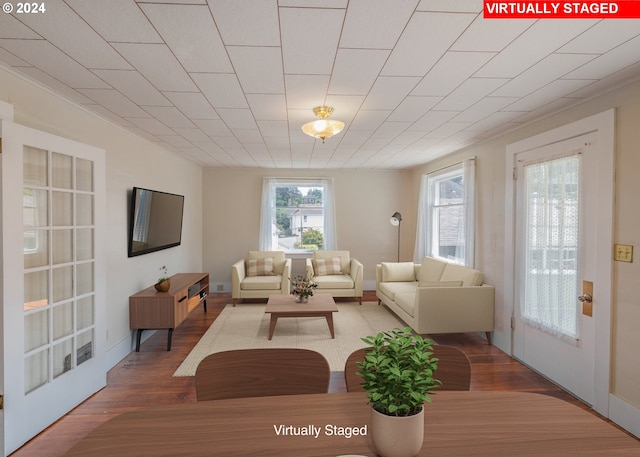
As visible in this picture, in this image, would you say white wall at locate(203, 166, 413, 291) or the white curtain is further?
white wall at locate(203, 166, 413, 291)

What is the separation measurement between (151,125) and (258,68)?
1.85 meters

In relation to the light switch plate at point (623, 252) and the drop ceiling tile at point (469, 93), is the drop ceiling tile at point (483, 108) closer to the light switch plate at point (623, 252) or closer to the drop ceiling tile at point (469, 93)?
the drop ceiling tile at point (469, 93)

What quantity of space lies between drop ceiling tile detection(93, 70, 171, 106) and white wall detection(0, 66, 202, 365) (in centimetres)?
58

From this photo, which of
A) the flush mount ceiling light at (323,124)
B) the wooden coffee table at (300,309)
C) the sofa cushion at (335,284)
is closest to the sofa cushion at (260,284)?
the sofa cushion at (335,284)

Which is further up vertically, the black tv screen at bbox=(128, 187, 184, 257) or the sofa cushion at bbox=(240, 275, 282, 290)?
the black tv screen at bbox=(128, 187, 184, 257)

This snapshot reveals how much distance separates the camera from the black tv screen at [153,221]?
3523 mm

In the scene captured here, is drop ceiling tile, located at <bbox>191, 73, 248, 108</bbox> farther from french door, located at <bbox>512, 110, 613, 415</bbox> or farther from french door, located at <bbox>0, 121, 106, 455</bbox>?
french door, located at <bbox>512, 110, 613, 415</bbox>

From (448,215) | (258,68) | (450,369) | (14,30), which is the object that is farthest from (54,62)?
(448,215)

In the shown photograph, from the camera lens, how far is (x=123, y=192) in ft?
11.2

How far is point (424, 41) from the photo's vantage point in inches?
67.8

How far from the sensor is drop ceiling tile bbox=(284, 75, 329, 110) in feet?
7.16

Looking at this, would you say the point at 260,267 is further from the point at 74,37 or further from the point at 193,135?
the point at 74,37

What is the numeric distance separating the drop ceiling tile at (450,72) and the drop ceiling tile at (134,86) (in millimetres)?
1985

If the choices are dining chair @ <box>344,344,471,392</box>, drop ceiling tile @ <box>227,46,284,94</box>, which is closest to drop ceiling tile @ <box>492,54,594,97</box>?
drop ceiling tile @ <box>227,46,284,94</box>
